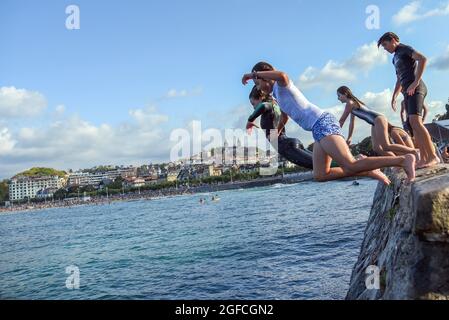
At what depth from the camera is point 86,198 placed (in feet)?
626

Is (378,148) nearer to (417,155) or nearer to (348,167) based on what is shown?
(417,155)

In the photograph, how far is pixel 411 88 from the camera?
19.3ft

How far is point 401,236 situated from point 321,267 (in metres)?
7.81

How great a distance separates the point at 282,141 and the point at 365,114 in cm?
182

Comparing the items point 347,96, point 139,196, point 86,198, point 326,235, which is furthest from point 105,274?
point 86,198

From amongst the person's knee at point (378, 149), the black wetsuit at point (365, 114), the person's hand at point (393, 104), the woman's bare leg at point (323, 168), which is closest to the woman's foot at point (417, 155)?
the person's knee at point (378, 149)

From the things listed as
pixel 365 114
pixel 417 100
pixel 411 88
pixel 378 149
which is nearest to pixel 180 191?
pixel 365 114

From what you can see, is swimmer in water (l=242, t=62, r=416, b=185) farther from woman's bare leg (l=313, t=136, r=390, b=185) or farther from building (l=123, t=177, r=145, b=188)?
building (l=123, t=177, r=145, b=188)

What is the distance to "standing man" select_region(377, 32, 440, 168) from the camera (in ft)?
19.7

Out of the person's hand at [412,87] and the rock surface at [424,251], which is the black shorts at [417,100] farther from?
the rock surface at [424,251]

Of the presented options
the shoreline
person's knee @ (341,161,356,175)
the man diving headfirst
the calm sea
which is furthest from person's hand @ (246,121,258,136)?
the shoreline

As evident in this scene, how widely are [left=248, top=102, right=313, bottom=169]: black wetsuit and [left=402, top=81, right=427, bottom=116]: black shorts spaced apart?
5.89 ft
